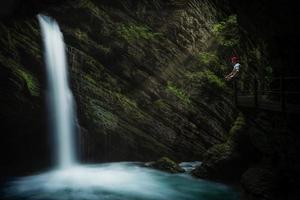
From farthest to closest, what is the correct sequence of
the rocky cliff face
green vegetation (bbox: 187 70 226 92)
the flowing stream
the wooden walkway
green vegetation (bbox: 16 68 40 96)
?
green vegetation (bbox: 187 70 226 92), the rocky cliff face, green vegetation (bbox: 16 68 40 96), the flowing stream, the wooden walkway

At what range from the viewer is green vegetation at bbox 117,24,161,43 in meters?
21.3

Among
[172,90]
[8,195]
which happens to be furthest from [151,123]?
[8,195]

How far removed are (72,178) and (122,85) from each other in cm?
687

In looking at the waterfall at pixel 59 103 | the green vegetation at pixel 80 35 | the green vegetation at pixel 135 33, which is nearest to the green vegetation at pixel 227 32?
the green vegetation at pixel 135 33

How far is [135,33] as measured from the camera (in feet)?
71.2

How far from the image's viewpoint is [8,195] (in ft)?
45.1

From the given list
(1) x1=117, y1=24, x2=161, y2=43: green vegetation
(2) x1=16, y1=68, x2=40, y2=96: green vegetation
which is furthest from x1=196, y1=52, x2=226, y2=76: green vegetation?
(2) x1=16, y1=68, x2=40, y2=96: green vegetation

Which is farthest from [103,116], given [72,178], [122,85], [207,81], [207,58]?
[207,58]

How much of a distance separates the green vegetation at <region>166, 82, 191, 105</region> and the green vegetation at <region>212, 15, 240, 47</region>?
5.09 meters

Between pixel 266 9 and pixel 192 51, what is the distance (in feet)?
39.0

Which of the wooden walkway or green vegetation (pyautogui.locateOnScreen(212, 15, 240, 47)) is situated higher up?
green vegetation (pyautogui.locateOnScreen(212, 15, 240, 47))

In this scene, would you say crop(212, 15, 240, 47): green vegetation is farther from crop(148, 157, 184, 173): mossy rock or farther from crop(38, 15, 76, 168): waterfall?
crop(38, 15, 76, 168): waterfall

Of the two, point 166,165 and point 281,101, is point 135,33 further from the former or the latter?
point 281,101

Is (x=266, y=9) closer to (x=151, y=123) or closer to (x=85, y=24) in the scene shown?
(x=151, y=123)
